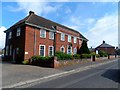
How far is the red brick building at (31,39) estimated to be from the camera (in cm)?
2556

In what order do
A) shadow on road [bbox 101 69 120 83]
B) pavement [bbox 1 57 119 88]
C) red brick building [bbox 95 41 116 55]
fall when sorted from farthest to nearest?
1. red brick building [bbox 95 41 116 55]
2. shadow on road [bbox 101 69 120 83]
3. pavement [bbox 1 57 119 88]

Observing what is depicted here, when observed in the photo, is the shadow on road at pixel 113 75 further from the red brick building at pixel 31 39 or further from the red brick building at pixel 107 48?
the red brick building at pixel 107 48

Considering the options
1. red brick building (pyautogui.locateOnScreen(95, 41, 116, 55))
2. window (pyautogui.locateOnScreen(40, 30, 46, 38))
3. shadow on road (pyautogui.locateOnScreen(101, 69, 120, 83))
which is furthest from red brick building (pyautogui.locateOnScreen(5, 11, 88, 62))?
red brick building (pyautogui.locateOnScreen(95, 41, 116, 55))

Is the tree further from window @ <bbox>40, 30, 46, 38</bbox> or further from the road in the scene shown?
the road

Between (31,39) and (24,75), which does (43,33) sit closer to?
(31,39)

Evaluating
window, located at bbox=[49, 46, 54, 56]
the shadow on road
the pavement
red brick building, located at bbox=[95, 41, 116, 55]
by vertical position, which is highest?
red brick building, located at bbox=[95, 41, 116, 55]

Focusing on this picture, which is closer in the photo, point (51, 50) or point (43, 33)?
point (43, 33)

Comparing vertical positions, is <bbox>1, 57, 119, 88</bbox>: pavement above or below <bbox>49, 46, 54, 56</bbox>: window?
below

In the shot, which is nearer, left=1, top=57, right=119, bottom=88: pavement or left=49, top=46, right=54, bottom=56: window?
left=1, top=57, right=119, bottom=88: pavement

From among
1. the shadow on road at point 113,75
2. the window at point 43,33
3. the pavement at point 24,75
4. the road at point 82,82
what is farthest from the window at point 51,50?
the road at point 82,82

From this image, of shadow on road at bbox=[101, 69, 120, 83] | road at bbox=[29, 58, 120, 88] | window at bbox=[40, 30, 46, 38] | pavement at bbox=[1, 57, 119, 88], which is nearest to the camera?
road at bbox=[29, 58, 120, 88]

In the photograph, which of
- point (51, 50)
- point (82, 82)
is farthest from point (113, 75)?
point (51, 50)

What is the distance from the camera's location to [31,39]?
26.3 meters

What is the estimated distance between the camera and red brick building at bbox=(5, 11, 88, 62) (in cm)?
2556
